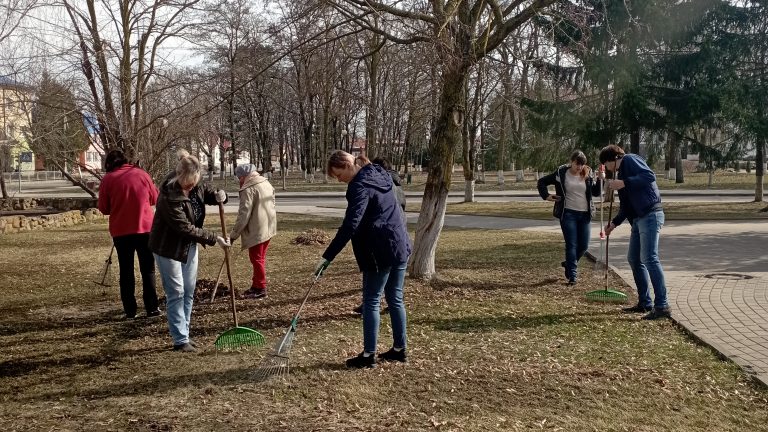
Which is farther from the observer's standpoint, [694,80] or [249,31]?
[694,80]

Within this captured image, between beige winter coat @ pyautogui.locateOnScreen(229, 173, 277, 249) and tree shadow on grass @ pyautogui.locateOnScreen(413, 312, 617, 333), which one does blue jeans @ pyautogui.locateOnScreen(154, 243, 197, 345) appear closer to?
beige winter coat @ pyautogui.locateOnScreen(229, 173, 277, 249)

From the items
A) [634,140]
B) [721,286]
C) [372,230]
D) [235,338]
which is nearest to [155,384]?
[235,338]

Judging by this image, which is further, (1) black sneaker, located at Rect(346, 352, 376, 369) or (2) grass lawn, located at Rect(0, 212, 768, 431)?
(1) black sneaker, located at Rect(346, 352, 376, 369)

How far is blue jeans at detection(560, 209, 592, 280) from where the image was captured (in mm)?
9023

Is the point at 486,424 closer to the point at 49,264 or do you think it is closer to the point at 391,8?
the point at 391,8

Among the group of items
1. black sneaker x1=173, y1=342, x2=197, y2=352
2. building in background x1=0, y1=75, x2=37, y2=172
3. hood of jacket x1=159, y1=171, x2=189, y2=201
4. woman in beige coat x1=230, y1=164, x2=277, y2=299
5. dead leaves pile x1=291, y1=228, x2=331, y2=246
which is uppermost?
building in background x1=0, y1=75, x2=37, y2=172

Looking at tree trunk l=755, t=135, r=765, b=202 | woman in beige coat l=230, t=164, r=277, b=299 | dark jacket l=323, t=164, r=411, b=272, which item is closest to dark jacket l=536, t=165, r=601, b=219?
woman in beige coat l=230, t=164, r=277, b=299

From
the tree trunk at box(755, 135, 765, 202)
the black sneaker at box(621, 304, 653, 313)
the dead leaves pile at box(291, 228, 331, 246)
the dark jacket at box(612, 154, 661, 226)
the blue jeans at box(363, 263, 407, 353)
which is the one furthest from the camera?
the tree trunk at box(755, 135, 765, 202)

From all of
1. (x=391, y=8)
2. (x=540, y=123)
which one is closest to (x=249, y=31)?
(x=391, y=8)

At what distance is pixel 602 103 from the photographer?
23703mm

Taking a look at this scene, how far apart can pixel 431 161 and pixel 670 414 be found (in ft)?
16.9

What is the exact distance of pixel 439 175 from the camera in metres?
9.04

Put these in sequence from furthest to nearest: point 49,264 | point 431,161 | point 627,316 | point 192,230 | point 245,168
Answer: point 49,264 → point 431,161 → point 245,168 → point 627,316 → point 192,230

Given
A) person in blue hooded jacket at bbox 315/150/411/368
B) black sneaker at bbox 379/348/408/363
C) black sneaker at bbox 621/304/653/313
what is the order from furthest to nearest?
black sneaker at bbox 621/304/653/313 < black sneaker at bbox 379/348/408/363 < person in blue hooded jacket at bbox 315/150/411/368
